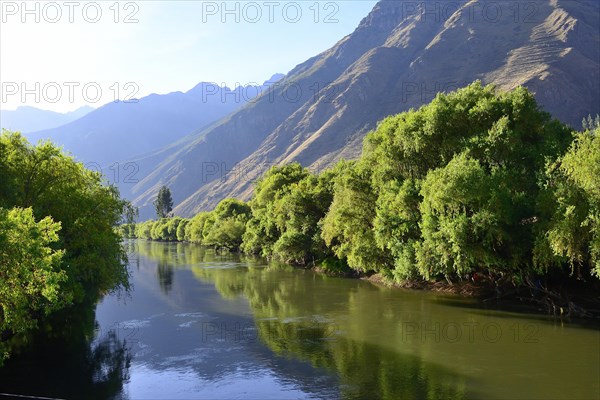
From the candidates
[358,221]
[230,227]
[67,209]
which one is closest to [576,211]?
[358,221]

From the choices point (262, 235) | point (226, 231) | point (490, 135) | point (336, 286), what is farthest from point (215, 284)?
point (226, 231)

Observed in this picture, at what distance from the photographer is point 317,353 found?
35.3 metres

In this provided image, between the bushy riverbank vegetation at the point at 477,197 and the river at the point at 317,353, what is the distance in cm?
559

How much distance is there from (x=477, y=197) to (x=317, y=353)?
2289 cm

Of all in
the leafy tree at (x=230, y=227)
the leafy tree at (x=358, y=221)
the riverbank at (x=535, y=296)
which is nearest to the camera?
the riverbank at (x=535, y=296)

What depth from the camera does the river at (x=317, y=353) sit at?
2833 centimetres

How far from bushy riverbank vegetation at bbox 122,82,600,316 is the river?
5.59 meters

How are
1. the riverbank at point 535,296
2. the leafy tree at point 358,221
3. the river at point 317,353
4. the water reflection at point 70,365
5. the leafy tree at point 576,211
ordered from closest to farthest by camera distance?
the river at point 317,353 → the water reflection at point 70,365 → the leafy tree at point 576,211 → the riverbank at point 535,296 → the leafy tree at point 358,221

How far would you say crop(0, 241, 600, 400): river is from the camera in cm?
2833

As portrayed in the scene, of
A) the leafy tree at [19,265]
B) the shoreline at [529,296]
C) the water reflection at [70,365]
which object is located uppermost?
the leafy tree at [19,265]

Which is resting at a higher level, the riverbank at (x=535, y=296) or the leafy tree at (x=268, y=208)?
the leafy tree at (x=268, y=208)

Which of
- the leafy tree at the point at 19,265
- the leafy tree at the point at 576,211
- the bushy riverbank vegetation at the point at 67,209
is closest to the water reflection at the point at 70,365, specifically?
the bushy riverbank vegetation at the point at 67,209

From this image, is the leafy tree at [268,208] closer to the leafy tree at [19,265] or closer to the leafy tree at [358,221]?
the leafy tree at [358,221]

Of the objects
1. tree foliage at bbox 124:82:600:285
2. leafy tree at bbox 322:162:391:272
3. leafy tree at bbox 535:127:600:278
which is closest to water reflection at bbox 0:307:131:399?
tree foliage at bbox 124:82:600:285
